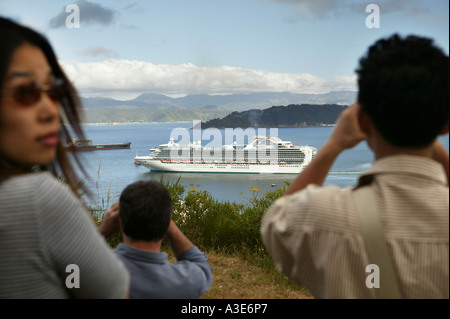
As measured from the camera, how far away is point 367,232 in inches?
31.1

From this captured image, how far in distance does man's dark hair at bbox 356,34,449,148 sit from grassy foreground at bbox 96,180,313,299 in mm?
2769

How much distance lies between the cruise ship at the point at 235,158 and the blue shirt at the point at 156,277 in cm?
4227

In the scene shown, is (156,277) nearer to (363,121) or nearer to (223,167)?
(363,121)

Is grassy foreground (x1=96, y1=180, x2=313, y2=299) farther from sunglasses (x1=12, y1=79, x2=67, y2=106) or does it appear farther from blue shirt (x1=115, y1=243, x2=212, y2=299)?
sunglasses (x1=12, y1=79, x2=67, y2=106)

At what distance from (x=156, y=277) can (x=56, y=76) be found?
0.80 metres

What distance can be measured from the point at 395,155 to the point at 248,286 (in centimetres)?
289

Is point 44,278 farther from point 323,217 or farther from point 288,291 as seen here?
point 288,291

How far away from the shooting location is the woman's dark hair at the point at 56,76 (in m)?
0.74

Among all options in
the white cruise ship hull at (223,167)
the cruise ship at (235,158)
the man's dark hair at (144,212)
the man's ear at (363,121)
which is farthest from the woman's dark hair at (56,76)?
the white cruise ship hull at (223,167)

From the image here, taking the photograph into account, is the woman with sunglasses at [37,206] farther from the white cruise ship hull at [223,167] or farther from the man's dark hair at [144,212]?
the white cruise ship hull at [223,167]

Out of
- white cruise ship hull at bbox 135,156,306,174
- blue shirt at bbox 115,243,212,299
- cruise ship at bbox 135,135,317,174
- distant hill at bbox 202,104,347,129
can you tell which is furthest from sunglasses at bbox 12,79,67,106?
distant hill at bbox 202,104,347,129

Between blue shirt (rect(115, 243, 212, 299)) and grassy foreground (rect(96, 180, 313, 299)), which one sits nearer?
blue shirt (rect(115, 243, 212, 299))

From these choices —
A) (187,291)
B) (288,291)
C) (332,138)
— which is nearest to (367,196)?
(332,138)

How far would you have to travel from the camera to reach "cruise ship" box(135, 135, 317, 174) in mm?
44125
